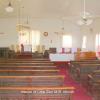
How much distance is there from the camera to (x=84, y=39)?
1587 cm

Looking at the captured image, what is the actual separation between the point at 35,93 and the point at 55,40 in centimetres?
1314

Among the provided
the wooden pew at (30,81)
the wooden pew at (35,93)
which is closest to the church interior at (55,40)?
the wooden pew at (30,81)

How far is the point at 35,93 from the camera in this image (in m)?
3.44

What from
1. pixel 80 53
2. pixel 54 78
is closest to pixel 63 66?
pixel 80 53

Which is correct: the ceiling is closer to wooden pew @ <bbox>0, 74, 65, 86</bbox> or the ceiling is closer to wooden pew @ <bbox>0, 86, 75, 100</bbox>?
wooden pew @ <bbox>0, 74, 65, 86</bbox>

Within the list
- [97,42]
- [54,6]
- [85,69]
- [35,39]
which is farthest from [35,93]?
[35,39]

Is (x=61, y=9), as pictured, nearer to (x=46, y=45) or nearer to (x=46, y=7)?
(x=46, y=7)

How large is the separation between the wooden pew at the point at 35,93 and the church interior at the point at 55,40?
2563 mm

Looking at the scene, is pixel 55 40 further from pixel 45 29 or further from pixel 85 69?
pixel 85 69

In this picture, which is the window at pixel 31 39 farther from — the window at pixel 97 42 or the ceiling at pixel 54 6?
the window at pixel 97 42

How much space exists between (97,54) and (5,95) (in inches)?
410

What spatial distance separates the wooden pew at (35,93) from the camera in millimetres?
3410

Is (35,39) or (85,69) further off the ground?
(35,39)

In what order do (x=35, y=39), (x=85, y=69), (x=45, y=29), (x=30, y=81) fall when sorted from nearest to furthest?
(x=30, y=81) < (x=85, y=69) < (x=45, y=29) < (x=35, y=39)
